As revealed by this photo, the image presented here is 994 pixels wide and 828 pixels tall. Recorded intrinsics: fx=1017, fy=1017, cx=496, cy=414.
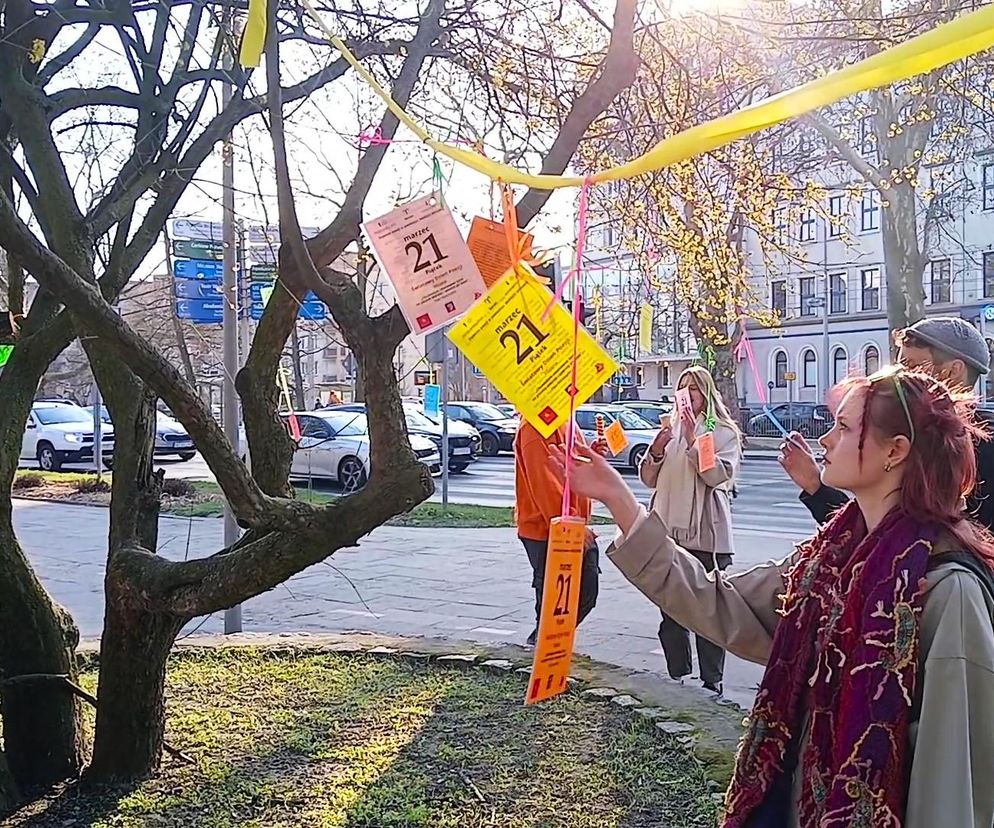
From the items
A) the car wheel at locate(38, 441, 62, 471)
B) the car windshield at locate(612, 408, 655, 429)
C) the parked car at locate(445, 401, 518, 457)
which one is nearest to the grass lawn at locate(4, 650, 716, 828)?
the car windshield at locate(612, 408, 655, 429)

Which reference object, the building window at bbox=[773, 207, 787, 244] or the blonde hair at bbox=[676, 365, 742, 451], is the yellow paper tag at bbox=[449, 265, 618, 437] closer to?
the blonde hair at bbox=[676, 365, 742, 451]

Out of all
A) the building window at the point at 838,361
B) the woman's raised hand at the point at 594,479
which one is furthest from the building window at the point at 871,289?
the woman's raised hand at the point at 594,479

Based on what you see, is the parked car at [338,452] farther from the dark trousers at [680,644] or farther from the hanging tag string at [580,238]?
the hanging tag string at [580,238]

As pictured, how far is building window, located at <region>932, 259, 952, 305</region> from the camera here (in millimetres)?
41969

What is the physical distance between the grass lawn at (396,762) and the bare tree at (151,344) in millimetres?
341

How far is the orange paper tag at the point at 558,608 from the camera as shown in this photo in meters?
2.26

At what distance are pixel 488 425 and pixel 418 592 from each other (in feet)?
67.0

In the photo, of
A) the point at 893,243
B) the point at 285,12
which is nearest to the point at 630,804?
the point at 285,12

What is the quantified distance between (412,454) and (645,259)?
10.3 ft

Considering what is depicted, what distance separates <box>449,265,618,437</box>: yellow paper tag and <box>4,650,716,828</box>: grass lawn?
2.03 m

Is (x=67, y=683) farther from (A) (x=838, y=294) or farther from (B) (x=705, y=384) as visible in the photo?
(A) (x=838, y=294)

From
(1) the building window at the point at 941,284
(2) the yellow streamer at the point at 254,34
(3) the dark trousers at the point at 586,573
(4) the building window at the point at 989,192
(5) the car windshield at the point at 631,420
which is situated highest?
(4) the building window at the point at 989,192

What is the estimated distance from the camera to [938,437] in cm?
205

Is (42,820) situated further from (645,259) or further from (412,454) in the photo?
(645,259)
